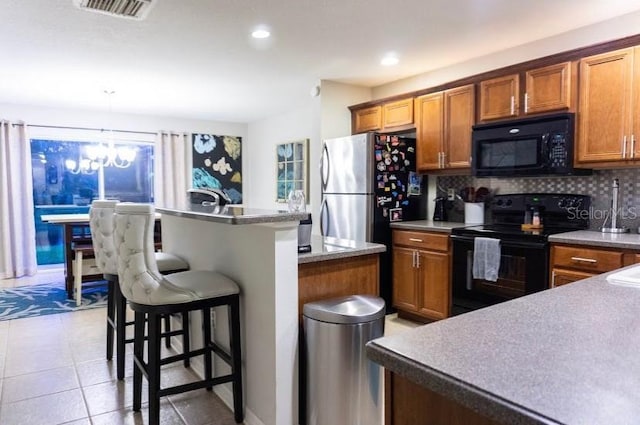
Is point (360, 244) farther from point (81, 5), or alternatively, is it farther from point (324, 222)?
point (81, 5)

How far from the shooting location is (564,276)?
2762 mm

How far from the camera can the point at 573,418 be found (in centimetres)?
57

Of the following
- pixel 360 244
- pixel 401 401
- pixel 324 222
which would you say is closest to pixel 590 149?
pixel 360 244

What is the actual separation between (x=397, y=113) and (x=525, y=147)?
142 cm

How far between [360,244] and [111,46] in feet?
9.15

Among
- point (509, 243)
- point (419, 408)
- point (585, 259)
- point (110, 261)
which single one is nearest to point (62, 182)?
point (110, 261)

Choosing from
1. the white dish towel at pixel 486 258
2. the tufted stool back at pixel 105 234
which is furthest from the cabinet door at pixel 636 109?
the tufted stool back at pixel 105 234

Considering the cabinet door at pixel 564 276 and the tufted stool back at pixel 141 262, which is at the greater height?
the tufted stool back at pixel 141 262

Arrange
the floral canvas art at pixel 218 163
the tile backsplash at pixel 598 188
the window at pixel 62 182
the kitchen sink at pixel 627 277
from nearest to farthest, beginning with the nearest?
the kitchen sink at pixel 627 277 → the tile backsplash at pixel 598 188 → the window at pixel 62 182 → the floral canvas art at pixel 218 163

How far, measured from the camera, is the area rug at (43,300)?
4.29 metres

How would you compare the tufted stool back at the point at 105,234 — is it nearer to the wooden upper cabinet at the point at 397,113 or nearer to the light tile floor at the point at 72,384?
the light tile floor at the point at 72,384

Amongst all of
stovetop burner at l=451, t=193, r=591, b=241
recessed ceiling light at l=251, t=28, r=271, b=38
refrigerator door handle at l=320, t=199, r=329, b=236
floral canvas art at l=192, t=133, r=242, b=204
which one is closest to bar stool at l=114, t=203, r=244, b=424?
recessed ceiling light at l=251, t=28, r=271, b=38

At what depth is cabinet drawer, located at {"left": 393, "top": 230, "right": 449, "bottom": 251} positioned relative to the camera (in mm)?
3557

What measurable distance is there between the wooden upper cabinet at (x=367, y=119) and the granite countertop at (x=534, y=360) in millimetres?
3638
